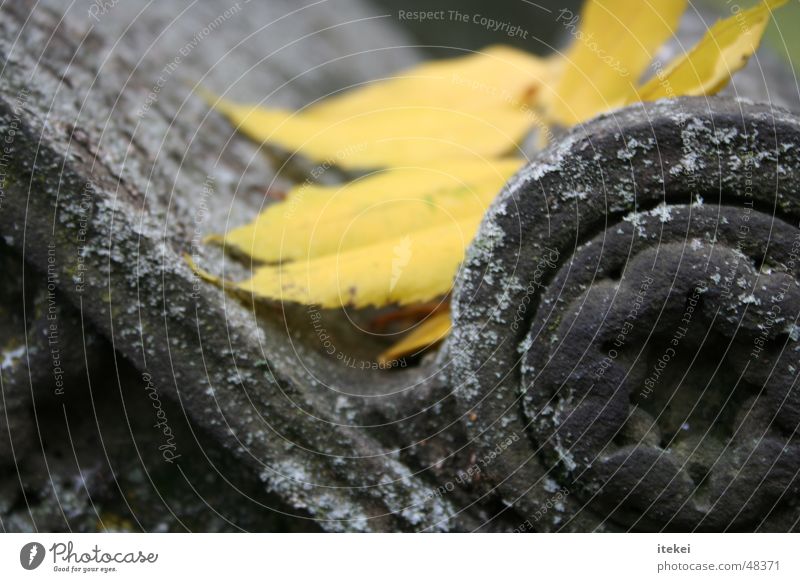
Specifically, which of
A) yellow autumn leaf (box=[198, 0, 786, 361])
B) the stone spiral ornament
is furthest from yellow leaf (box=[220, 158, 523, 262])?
the stone spiral ornament

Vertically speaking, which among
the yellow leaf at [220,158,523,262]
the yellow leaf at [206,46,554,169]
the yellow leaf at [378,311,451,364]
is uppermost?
the yellow leaf at [206,46,554,169]

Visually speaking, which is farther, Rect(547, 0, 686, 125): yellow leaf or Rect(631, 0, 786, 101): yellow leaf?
Rect(547, 0, 686, 125): yellow leaf

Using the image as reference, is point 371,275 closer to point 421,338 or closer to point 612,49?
point 421,338

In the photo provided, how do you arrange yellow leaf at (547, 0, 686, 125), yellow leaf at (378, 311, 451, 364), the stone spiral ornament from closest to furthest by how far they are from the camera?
the stone spiral ornament → yellow leaf at (378, 311, 451, 364) → yellow leaf at (547, 0, 686, 125)

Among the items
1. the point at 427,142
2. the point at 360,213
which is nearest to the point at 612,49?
the point at 427,142

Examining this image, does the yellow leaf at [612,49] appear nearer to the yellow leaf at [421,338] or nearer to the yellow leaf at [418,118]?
the yellow leaf at [418,118]

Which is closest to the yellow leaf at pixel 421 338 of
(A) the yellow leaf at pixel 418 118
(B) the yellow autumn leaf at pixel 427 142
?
(B) the yellow autumn leaf at pixel 427 142

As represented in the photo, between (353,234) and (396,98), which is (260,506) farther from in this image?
(396,98)

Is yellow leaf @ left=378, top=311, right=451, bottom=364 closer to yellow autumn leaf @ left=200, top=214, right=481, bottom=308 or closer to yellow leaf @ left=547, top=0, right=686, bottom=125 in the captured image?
yellow autumn leaf @ left=200, top=214, right=481, bottom=308

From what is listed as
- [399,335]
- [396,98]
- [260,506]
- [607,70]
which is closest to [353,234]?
[399,335]
